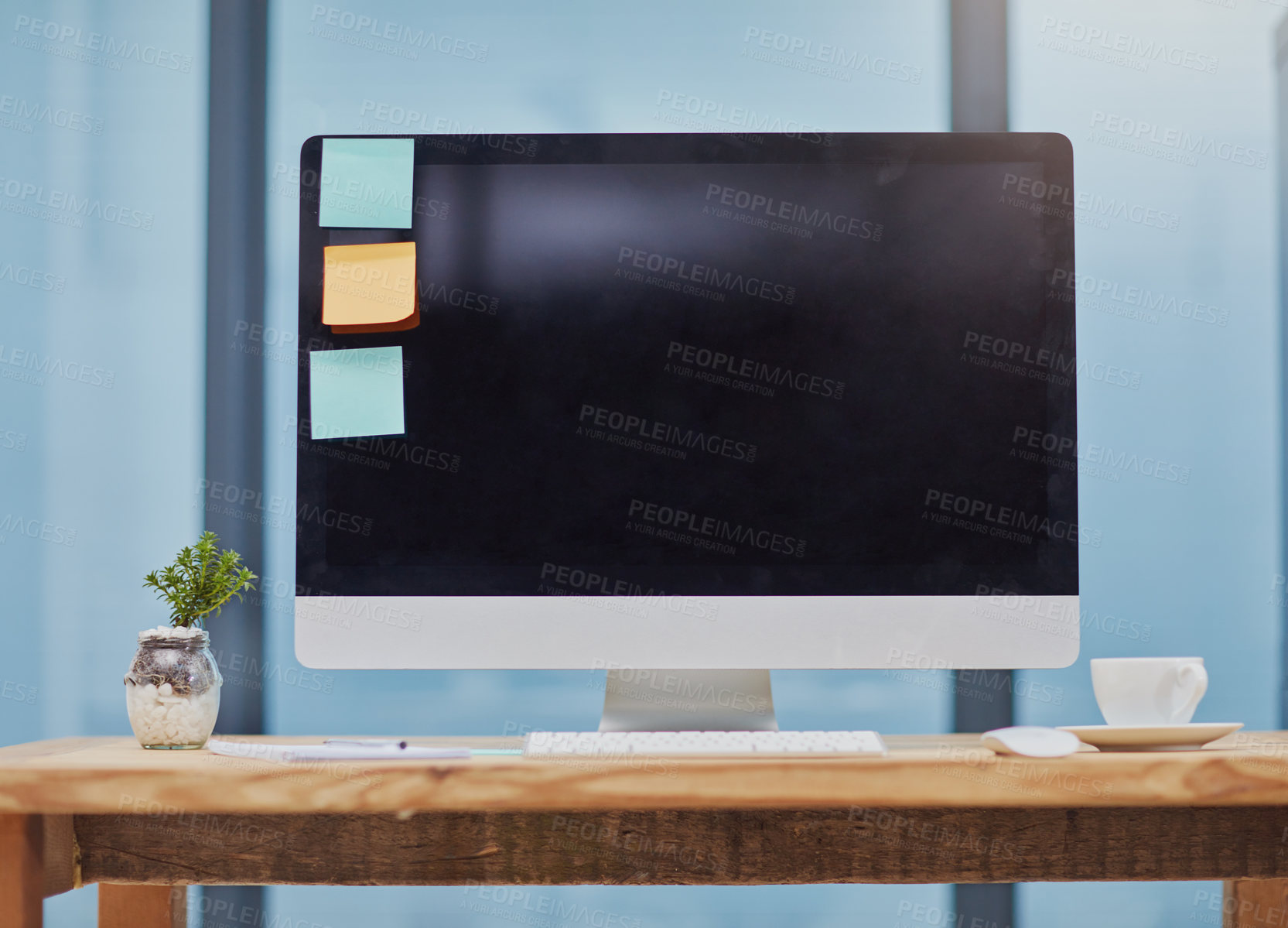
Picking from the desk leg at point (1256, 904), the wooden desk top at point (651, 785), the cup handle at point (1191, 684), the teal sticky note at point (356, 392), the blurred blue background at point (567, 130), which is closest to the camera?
the wooden desk top at point (651, 785)

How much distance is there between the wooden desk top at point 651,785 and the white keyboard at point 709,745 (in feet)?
0.06

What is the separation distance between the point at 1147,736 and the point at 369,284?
0.90 m

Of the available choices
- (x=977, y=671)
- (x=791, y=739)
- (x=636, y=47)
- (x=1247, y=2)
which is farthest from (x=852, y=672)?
(x=1247, y=2)

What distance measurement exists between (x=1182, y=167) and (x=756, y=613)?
1033mm

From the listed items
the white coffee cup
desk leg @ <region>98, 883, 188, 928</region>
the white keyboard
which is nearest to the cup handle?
the white coffee cup

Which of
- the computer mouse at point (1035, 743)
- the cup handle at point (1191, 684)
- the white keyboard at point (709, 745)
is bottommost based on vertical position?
the white keyboard at point (709, 745)

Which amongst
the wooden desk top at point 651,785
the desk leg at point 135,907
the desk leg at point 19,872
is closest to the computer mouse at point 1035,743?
the wooden desk top at point 651,785

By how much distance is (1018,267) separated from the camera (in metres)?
1.05

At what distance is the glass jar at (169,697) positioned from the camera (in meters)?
1.04

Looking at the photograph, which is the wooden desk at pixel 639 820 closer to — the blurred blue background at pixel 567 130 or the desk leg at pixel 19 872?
the desk leg at pixel 19 872

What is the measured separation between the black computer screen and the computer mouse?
0.64 ft

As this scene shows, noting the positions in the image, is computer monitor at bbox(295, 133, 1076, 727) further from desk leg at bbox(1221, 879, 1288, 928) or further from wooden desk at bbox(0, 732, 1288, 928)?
desk leg at bbox(1221, 879, 1288, 928)

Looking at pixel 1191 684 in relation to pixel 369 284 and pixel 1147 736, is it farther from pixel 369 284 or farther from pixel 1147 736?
pixel 369 284

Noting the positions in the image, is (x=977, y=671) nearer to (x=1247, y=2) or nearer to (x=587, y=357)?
(x=587, y=357)
